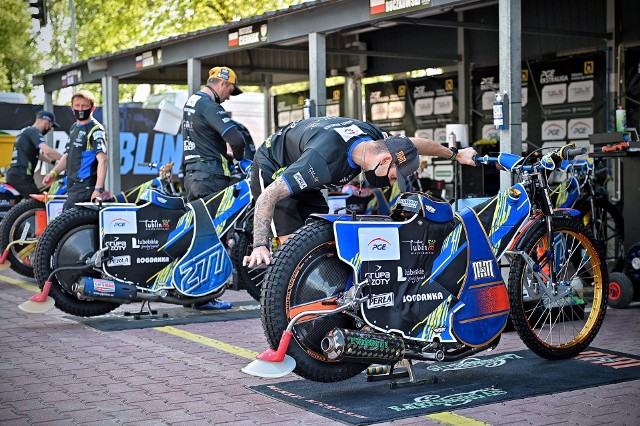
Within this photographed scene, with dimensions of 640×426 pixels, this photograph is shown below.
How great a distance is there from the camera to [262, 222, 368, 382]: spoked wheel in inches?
199

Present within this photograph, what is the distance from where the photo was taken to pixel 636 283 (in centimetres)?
866

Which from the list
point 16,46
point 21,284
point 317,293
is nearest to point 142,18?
point 16,46

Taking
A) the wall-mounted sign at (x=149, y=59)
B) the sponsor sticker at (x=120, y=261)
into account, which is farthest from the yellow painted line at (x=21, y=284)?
the wall-mounted sign at (x=149, y=59)

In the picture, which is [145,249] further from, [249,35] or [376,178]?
[249,35]

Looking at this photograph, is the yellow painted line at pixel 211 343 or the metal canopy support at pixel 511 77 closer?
the yellow painted line at pixel 211 343

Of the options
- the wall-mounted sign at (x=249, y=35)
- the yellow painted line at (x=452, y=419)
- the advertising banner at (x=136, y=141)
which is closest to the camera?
the yellow painted line at (x=452, y=419)

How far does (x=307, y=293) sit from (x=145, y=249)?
3.48 metres

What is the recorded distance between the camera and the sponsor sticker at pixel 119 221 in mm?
8211

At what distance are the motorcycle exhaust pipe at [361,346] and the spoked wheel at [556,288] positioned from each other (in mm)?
Answer: 1147

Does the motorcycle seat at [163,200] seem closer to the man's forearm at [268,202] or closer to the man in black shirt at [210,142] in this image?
the man in black shirt at [210,142]

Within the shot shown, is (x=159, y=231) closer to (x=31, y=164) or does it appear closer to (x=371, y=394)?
(x=371, y=394)

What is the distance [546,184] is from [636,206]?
3128 mm

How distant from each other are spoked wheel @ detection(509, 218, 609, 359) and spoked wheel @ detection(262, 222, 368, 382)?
4.39 feet

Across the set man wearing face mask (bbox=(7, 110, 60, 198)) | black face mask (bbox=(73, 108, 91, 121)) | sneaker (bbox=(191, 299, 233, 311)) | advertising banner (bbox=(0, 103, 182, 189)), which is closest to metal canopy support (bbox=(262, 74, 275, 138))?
advertising banner (bbox=(0, 103, 182, 189))
